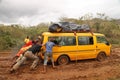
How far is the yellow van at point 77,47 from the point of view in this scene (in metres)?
13.1

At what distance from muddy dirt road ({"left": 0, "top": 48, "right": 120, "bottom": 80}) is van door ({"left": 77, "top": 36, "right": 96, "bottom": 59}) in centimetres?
55

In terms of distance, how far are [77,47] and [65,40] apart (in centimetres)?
90

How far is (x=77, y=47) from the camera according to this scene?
44.7ft

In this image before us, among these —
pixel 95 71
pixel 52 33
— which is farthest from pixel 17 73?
pixel 95 71

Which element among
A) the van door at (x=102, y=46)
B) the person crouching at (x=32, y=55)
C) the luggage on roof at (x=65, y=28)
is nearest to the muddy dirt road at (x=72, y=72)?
the person crouching at (x=32, y=55)

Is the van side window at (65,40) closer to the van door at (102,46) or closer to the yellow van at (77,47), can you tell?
the yellow van at (77,47)

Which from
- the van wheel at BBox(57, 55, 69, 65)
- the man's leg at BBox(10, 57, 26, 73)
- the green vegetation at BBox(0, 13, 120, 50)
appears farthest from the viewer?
the green vegetation at BBox(0, 13, 120, 50)

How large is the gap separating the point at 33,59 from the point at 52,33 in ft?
6.36

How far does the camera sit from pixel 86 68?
12.8m

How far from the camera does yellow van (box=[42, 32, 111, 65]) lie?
1312cm

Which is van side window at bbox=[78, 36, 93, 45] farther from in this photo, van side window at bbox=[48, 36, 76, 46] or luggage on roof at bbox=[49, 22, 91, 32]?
luggage on roof at bbox=[49, 22, 91, 32]

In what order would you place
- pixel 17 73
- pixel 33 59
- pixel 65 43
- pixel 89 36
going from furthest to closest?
1. pixel 89 36
2. pixel 65 43
3. pixel 33 59
4. pixel 17 73

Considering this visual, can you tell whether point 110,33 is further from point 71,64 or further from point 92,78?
point 92,78

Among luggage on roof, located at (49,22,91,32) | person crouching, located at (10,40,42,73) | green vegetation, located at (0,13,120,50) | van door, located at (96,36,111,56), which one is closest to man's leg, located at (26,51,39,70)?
person crouching, located at (10,40,42,73)
